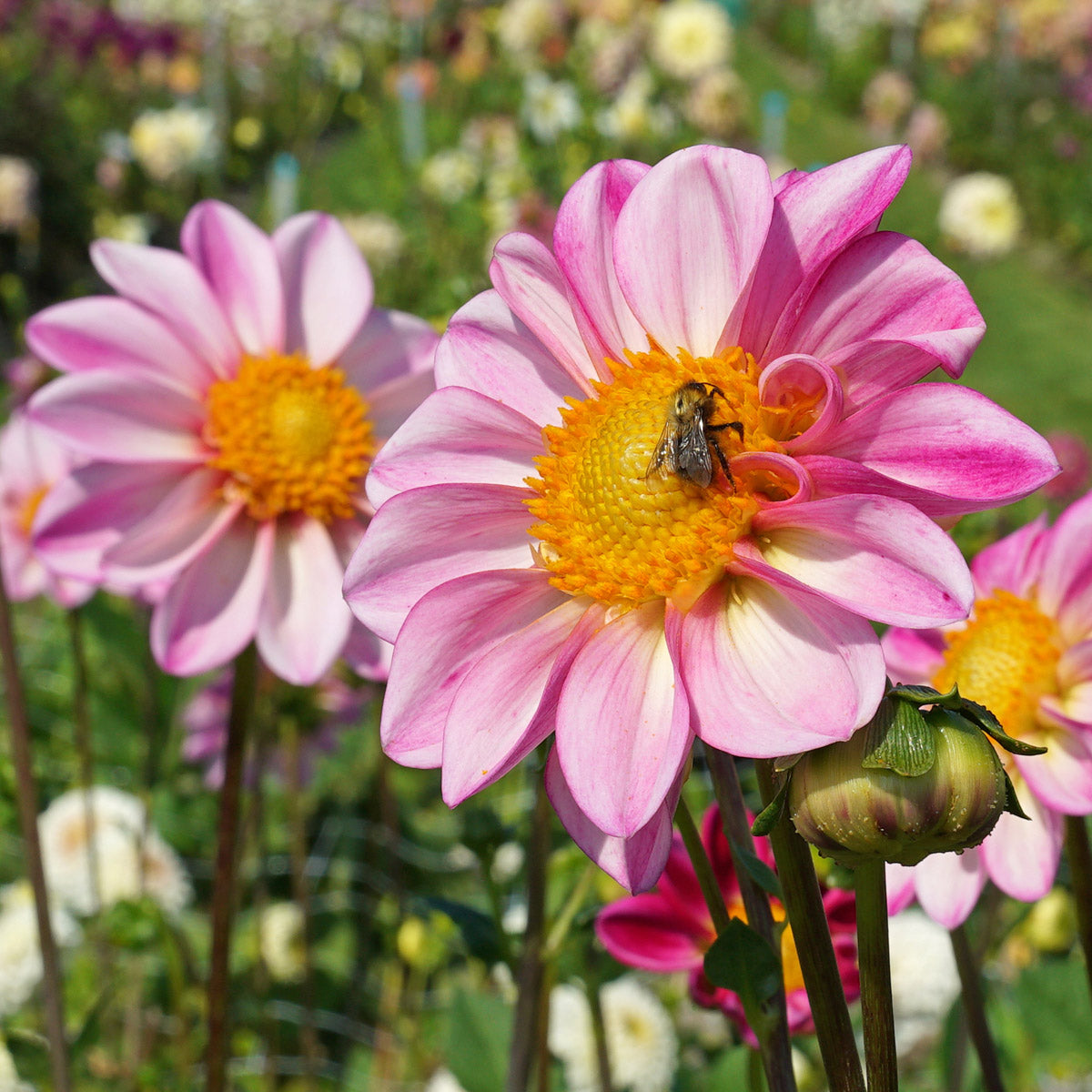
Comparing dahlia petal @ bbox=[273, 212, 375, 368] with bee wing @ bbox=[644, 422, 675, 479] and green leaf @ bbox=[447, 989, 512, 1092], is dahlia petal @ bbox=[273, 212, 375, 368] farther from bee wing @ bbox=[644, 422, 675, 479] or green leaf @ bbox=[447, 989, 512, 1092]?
green leaf @ bbox=[447, 989, 512, 1092]

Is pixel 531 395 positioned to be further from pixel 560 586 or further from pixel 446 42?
pixel 446 42

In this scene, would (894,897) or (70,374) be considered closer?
(894,897)

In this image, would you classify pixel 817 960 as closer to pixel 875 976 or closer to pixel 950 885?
pixel 875 976

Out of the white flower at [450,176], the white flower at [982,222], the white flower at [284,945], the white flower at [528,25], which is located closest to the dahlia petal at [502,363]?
the white flower at [284,945]

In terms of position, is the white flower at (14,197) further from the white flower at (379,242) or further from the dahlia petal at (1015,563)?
the dahlia petal at (1015,563)

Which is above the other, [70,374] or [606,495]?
[70,374]

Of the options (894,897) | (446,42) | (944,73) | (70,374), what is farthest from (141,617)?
(944,73)

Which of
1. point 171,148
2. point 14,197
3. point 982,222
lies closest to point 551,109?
point 171,148
